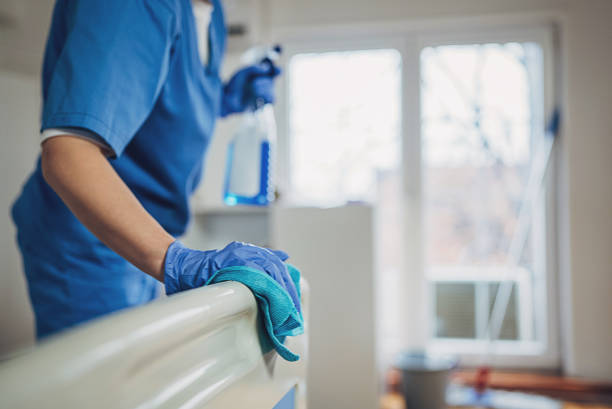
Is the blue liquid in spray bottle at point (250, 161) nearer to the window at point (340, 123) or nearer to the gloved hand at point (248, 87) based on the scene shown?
the gloved hand at point (248, 87)

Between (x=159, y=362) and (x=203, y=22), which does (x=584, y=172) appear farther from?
(x=159, y=362)

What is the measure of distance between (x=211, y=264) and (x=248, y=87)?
97 centimetres

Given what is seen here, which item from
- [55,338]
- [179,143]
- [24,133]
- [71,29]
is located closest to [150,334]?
[55,338]

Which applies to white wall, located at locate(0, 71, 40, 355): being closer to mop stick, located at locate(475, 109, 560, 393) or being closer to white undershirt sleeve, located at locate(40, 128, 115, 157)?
white undershirt sleeve, located at locate(40, 128, 115, 157)

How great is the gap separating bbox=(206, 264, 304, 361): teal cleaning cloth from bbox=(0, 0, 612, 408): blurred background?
75.1 inches

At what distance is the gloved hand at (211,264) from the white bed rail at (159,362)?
6 cm

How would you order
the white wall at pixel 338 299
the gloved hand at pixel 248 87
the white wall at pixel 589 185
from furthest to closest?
the white wall at pixel 589 185
the white wall at pixel 338 299
the gloved hand at pixel 248 87

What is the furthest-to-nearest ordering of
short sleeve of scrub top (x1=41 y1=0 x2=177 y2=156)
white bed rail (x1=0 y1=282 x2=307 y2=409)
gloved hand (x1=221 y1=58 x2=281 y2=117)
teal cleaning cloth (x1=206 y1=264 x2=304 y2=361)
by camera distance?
gloved hand (x1=221 y1=58 x2=281 y2=117)
short sleeve of scrub top (x1=41 y1=0 x2=177 y2=156)
teal cleaning cloth (x1=206 y1=264 x2=304 y2=361)
white bed rail (x1=0 y1=282 x2=307 y2=409)

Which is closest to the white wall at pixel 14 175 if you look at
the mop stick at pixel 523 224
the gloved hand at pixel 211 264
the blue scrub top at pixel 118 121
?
the blue scrub top at pixel 118 121

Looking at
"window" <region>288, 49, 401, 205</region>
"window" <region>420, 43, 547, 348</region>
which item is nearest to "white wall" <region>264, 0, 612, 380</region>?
"window" <region>420, 43, 547, 348</region>

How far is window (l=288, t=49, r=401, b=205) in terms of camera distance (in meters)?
2.73

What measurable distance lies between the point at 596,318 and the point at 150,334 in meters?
2.57

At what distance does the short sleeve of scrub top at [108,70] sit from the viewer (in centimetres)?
61

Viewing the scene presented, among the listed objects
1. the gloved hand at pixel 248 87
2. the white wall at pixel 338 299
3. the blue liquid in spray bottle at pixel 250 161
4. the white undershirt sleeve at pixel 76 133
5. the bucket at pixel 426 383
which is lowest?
the bucket at pixel 426 383
